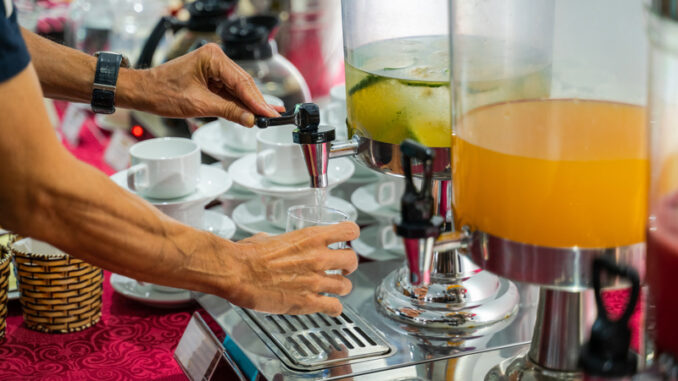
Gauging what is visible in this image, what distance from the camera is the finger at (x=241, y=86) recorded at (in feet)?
3.98

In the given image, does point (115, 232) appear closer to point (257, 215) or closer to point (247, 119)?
point (247, 119)

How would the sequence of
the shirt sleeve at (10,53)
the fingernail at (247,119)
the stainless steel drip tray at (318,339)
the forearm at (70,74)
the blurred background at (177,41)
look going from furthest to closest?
the blurred background at (177,41), the forearm at (70,74), the fingernail at (247,119), the stainless steel drip tray at (318,339), the shirt sleeve at (10,53)

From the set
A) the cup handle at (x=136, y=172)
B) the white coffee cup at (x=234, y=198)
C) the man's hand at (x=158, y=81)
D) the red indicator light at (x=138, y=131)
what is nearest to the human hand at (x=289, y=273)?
the man's hand at (x=158, y=81)

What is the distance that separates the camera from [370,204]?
1.54m

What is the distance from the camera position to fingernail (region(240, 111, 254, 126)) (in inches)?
47.4

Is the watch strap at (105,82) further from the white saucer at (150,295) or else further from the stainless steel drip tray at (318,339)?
the stainless steel drip tray at (318,339)

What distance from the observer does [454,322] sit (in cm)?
111

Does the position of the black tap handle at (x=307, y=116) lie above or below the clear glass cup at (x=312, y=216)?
above

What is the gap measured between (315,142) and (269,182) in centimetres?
42

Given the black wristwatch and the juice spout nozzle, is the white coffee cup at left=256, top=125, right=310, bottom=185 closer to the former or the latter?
the black wristwatch

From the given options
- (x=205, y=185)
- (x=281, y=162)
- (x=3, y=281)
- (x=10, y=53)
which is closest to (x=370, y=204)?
(x=281, y=162)

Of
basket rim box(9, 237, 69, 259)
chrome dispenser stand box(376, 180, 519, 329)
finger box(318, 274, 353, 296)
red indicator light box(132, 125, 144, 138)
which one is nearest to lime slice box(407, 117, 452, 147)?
chrome dispenser stand box(376, 180, 519, 329)

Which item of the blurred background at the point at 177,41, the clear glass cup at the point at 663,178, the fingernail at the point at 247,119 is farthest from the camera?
the blurred background at the point at 177,41

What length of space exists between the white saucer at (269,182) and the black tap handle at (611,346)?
786 millimetres
